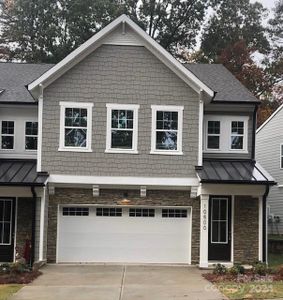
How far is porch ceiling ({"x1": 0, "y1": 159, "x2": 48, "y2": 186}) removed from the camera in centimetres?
1850

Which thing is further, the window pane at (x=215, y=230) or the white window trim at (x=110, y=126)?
the window pane at (x=215, y=230)

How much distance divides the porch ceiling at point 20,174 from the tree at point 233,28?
26286 mm

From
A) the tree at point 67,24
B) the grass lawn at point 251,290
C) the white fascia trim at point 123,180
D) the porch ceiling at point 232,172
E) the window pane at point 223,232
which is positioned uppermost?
the tree at point 67,24

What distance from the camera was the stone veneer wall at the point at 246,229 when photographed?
19.6m

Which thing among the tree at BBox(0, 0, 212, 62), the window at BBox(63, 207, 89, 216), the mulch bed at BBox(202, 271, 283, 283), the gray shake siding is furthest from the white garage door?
the tree at BBox(0, 0, 212, 62)

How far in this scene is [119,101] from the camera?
64.1ft

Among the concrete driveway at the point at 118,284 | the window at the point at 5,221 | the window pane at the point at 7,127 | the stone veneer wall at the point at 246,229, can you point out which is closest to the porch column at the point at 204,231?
the concrete driveway at the point at 118,284

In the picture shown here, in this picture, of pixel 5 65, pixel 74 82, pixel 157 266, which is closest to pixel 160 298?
pixel 157 266

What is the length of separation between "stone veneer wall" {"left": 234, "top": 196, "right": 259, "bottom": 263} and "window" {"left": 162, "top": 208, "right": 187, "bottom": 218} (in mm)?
1860

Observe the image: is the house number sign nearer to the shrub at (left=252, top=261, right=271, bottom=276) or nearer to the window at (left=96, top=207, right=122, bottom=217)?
the shrub at (left=252, top=261, right=271, bottom=276)

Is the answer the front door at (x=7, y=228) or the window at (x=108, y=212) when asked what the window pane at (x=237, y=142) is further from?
the front door at (x=7, y=228)

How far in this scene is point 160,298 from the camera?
477 inches

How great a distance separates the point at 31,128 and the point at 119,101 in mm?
3850

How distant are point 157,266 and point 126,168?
3.54 m
